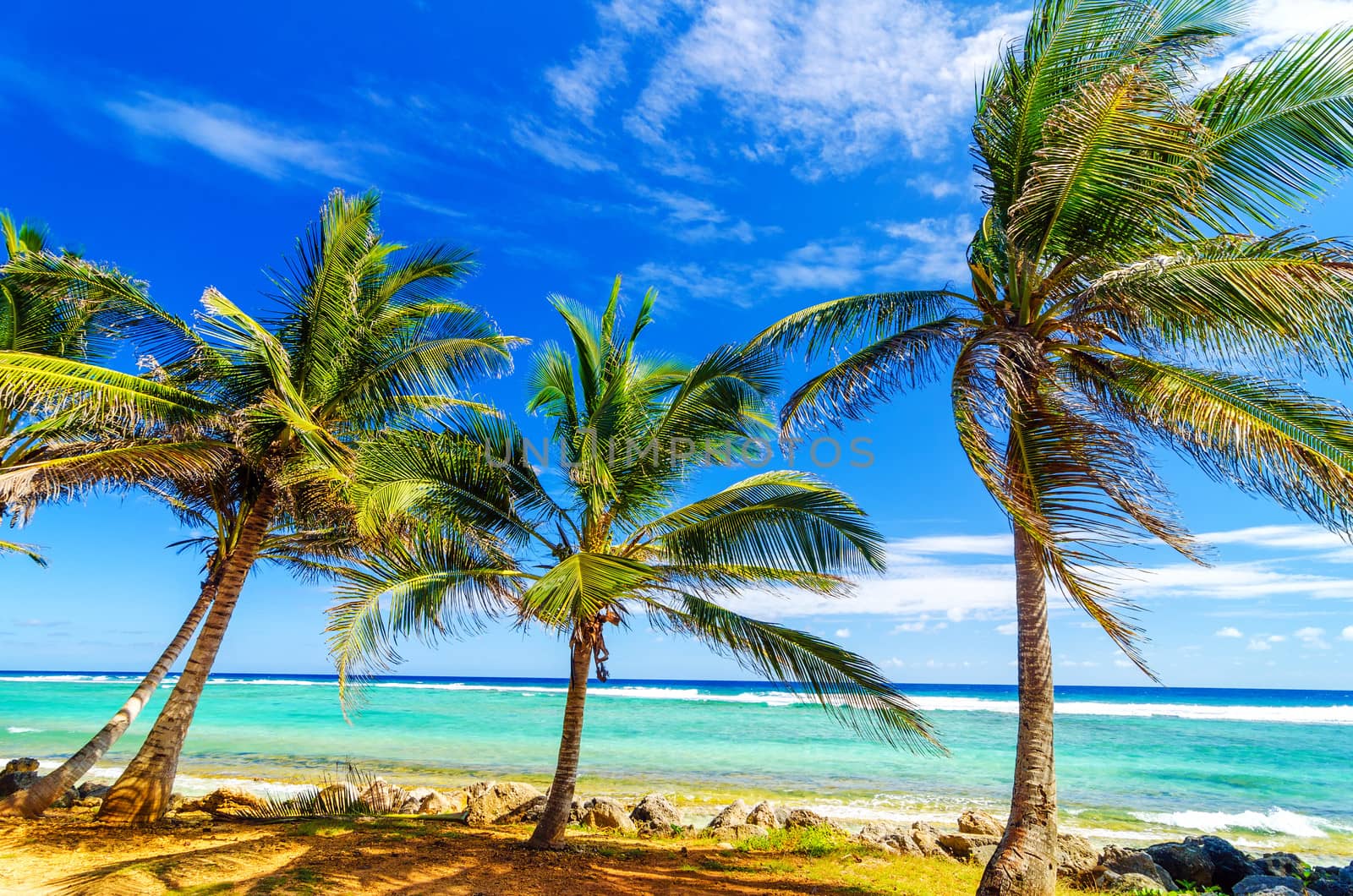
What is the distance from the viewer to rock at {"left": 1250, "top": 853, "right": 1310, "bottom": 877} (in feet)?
28.6

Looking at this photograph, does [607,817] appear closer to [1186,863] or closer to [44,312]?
[1186,863]

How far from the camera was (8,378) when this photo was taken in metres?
6.82

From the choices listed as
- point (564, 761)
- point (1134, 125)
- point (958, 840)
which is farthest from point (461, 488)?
point (958, 840)

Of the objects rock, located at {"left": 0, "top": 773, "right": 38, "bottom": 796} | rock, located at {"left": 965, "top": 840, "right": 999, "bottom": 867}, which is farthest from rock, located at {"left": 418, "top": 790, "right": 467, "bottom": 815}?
rock, located at {"left": 965, "top": 840, "right": 999, "bottom": 867}

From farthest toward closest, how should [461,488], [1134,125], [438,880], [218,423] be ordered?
[218,423]
[461,488]
[438,880]
[1134,125]

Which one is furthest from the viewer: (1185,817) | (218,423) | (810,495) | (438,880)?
(1185,817)

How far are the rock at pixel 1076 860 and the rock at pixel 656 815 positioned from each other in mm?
4583

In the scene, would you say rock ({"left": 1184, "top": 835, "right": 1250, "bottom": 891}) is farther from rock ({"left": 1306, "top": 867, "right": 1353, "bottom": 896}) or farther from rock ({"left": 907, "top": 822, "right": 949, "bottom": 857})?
rock ({"left": 907, "top": 822, "right": 949, "bottom": 857})

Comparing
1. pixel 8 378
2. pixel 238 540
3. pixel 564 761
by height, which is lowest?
pixel 564 761

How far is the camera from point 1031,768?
5.83m

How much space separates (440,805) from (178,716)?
3970mm

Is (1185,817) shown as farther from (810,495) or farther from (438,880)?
(438,880)

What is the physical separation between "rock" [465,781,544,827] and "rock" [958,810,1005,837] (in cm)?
602

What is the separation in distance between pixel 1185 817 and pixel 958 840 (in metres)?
7.32
